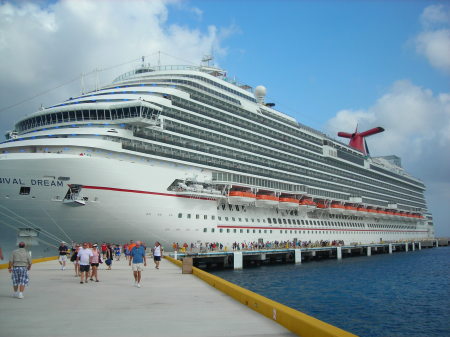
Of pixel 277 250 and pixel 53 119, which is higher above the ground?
pixel 53 119

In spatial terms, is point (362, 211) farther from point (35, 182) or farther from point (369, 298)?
point (35, 182)

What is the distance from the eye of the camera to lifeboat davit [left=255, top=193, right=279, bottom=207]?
42469mm

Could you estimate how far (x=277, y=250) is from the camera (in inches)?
1631

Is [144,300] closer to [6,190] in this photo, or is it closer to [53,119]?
[6,190]

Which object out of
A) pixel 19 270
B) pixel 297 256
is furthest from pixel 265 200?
pixel 19 270

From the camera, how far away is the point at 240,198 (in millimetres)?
39000

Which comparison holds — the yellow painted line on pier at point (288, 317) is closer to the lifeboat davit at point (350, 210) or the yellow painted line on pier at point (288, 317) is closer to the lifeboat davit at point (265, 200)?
the lifeboat davit at point (265, 200)

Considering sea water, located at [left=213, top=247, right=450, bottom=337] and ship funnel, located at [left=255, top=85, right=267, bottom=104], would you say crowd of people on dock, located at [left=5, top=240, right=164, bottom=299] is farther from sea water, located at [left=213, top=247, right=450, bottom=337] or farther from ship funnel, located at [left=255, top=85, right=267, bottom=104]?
ship funnel, located at [left=255, top=85, right=267, bottom=104]

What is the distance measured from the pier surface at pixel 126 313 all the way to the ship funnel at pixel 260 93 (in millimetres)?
46494

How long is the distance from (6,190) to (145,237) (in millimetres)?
10174

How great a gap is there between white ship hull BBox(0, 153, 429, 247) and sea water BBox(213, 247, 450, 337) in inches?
232

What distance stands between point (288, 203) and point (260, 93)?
1804 cm

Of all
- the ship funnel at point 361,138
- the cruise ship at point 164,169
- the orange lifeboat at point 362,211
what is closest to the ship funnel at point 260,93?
the cruise ship at point 164,169

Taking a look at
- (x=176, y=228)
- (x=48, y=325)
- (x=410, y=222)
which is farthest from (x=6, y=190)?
(x=410, y=222)
